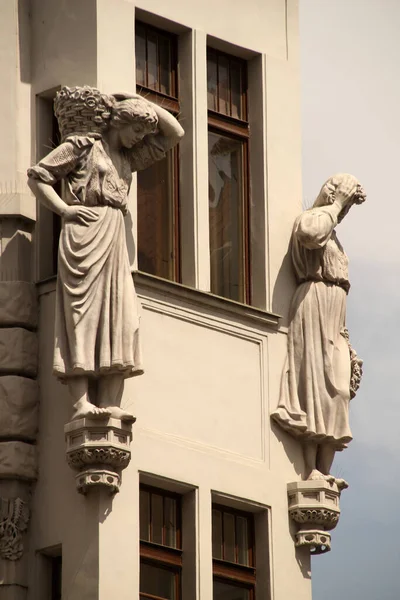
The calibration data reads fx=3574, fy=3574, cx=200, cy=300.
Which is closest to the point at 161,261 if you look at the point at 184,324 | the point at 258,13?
the point at 184,324

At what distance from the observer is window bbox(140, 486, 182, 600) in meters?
41.0

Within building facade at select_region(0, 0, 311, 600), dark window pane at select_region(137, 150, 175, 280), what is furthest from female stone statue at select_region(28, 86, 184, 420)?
dark window pane at select_region(137, 150, 175, 280)

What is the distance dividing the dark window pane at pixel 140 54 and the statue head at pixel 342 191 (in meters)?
2.63

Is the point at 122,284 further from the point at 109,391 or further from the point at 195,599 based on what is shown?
the point at 195,599

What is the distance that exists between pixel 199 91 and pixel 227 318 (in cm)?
281

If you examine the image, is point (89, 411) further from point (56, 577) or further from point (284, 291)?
point (284, 291)

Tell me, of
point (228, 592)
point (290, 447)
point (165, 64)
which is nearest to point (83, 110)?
point (165, 64)

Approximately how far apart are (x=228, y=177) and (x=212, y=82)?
3.87 ft

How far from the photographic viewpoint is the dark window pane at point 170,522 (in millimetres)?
41406

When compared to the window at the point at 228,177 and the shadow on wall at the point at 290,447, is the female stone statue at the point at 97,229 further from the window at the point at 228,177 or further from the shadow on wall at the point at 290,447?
the shadow on wall at the point at 290,447

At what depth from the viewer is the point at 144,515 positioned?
4112 centimetres

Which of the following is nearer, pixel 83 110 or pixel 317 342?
pixel 83 110

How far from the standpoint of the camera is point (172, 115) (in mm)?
42500

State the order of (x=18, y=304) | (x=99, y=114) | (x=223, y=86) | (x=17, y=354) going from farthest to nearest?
(x=223, y=86)
(x=18, y=304)
(x=17, y=354)
(x=99, y=114)
